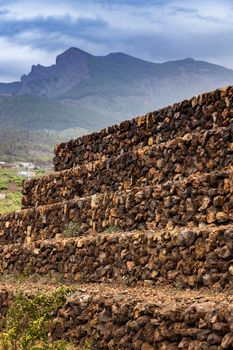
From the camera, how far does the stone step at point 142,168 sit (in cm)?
1555

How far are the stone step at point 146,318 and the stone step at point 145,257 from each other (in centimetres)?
34

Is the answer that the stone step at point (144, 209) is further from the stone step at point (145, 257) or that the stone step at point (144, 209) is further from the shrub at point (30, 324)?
the shrub at point (30, 324)

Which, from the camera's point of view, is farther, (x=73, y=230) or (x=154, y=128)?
(x=154, y=128)

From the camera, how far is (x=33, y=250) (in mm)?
19422

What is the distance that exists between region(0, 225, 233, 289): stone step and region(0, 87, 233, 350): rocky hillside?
3 cm

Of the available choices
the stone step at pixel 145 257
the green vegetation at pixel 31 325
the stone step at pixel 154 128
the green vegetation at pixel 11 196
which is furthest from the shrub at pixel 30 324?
the green vegetation at pixel 11 196

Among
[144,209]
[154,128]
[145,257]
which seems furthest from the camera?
[154,128]

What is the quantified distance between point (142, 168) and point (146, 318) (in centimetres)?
662

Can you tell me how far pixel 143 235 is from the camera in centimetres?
1448

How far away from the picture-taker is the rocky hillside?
469 inches

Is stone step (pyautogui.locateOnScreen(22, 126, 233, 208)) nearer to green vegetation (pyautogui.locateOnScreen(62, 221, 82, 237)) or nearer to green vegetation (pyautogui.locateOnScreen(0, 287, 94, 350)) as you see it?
green vegetation (pyautogui.locateOnScreen(62, 221, 82, 237))

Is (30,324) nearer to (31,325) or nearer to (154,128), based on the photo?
(31,325)

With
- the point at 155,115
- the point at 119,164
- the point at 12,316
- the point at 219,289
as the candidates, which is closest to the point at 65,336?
the point at 12,316

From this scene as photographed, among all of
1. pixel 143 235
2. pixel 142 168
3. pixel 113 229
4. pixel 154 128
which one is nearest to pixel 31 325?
pixel 143 235
